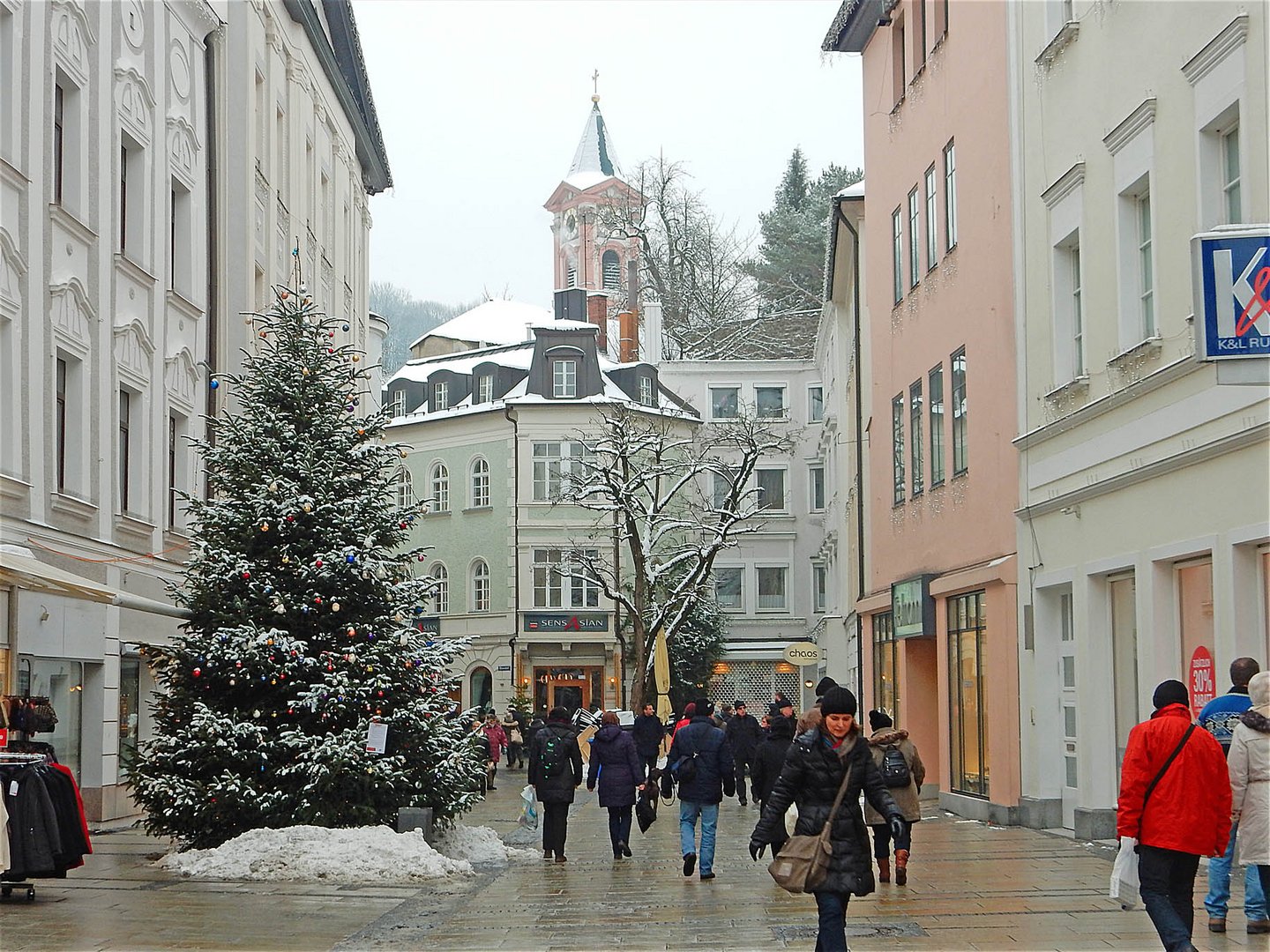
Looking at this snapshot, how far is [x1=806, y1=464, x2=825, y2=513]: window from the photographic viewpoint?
69.9 meters

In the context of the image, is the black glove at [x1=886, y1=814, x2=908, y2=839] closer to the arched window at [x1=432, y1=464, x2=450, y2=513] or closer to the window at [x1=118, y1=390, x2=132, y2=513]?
the window at [x1=118, y1=390, x2=132, y2=513]

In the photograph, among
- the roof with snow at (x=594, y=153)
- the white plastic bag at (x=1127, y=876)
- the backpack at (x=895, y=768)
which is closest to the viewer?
the white plastic bag at (x=1127, y=876)

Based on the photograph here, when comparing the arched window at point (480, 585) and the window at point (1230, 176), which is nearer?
the window at point (1230, 176)

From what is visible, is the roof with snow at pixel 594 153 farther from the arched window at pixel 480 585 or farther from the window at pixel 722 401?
the arched window at pixel 480 585

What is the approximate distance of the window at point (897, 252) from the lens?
29.6 m

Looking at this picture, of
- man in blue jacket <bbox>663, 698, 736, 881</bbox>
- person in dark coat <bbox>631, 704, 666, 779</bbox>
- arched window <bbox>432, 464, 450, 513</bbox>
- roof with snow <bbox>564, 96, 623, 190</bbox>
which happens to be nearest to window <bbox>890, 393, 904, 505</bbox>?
person in dark coat <bbox>631, 704, 666, 779</bbox>

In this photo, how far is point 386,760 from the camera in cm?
1700

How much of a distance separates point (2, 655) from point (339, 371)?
4858mm

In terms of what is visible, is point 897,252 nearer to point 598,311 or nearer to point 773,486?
point 773,486

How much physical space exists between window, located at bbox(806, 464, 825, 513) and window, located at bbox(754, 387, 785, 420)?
283 cm

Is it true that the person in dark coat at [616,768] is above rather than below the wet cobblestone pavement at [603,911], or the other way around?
above

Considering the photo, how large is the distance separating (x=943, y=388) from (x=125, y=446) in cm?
1202

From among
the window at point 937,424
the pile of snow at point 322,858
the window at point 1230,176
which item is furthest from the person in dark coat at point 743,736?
the window at point 1230,176

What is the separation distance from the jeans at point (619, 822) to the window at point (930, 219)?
11590 millimetres
